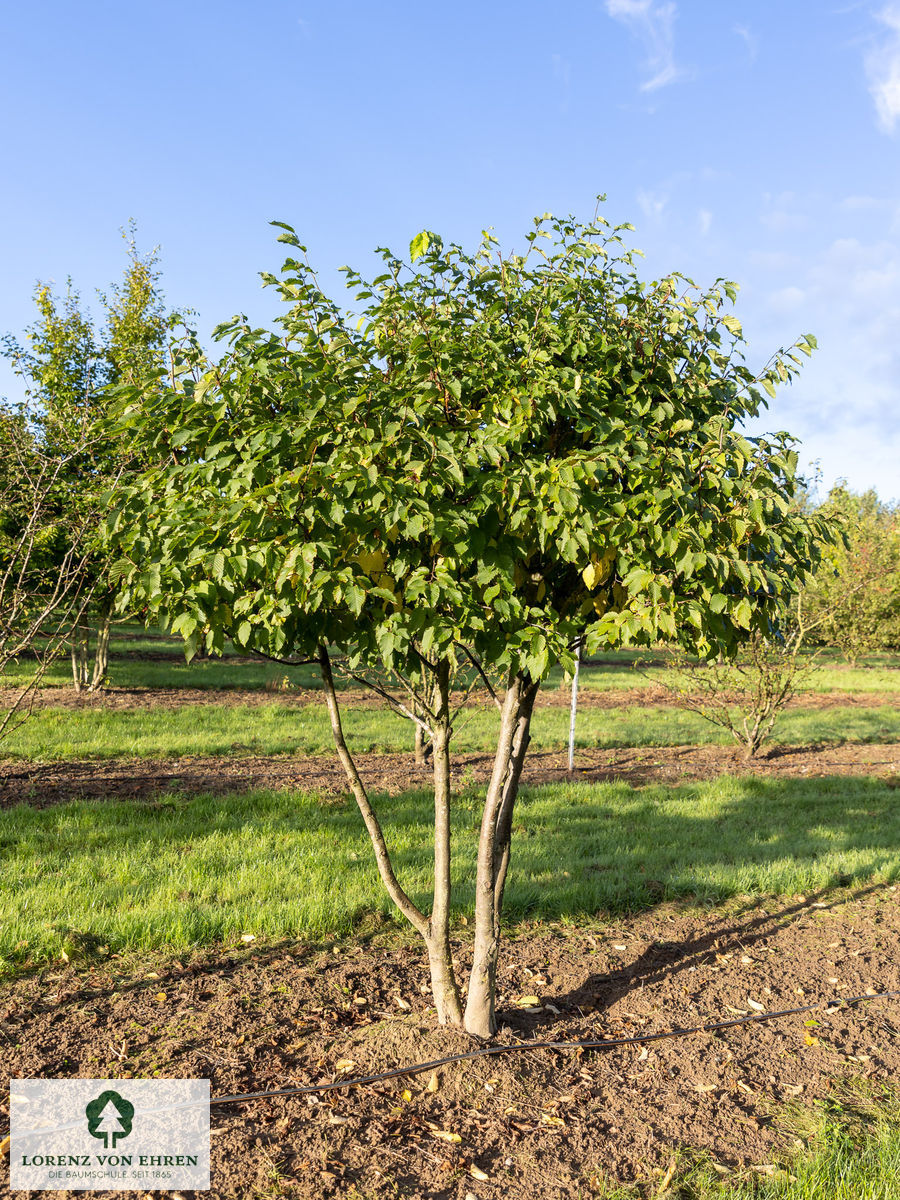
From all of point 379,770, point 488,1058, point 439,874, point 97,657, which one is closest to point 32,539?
point 379,770

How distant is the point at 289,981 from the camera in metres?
4.06

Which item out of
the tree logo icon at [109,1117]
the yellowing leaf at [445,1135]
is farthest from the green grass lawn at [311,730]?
the yellowing leaf at [445,1135]

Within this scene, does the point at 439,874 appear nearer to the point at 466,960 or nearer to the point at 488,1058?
the point at 488,1058

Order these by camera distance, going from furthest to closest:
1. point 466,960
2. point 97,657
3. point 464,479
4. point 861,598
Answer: point 861,598 → point 97,657 → point 466,960 → point 464,479

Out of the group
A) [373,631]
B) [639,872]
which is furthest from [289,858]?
[373,631]

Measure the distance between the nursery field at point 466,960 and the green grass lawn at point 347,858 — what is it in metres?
0.03

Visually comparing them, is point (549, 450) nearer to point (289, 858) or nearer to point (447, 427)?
point (447, 427)

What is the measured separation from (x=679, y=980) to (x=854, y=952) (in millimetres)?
1296

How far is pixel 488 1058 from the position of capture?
3430 millimetres

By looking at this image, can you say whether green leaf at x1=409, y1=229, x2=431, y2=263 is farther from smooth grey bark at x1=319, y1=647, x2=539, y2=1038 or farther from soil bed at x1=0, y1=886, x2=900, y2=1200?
soil bed at x1=0, y1=886, x2=900, y2=1200

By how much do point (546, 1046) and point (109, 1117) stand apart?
1797mm

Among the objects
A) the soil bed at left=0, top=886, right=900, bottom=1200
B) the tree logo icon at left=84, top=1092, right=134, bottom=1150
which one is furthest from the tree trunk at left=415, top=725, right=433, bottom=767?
the tree logo icon at left=84, top=1092, right=134, bottom=1150

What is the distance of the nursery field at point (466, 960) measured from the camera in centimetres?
289

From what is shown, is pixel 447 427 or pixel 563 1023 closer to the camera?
pixel 447 427
